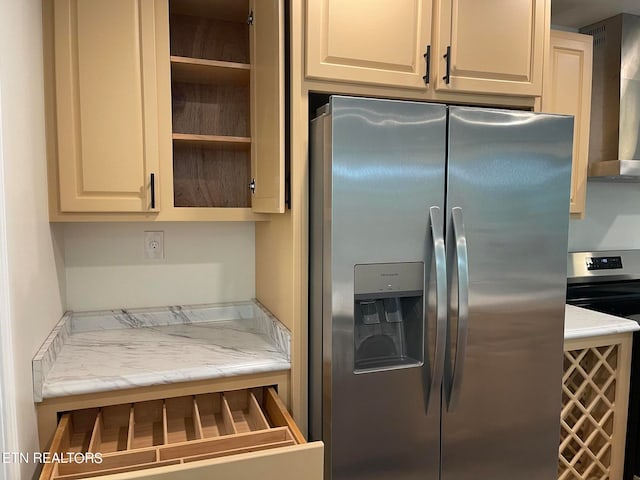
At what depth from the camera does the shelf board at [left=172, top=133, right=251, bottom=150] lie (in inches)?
71.0

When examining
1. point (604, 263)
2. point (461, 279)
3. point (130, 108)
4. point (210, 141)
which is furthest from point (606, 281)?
point (130, 108)

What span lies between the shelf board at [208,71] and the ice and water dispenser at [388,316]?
103cm

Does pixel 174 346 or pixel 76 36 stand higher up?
pixel 76 36

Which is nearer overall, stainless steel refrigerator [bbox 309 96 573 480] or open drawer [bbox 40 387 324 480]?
open drawer [bbox 40 387 324 480]

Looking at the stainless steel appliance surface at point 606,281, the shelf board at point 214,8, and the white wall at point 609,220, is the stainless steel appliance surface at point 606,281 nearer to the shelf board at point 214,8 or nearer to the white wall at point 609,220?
the white wall at point 609,220

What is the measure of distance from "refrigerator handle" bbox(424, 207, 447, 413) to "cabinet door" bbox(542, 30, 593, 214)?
118cm

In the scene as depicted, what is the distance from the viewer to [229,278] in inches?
85.4

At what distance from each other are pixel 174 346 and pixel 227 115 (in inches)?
42.3

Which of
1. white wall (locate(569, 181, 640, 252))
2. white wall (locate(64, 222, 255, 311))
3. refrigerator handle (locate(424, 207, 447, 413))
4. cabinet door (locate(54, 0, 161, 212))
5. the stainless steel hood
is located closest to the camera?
refrigerator handle (locate(424, 207, 447, 413))

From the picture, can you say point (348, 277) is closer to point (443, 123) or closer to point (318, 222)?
point (318, 222)

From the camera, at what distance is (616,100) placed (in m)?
2.38

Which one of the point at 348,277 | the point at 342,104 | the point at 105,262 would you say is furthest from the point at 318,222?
the point at 105,262

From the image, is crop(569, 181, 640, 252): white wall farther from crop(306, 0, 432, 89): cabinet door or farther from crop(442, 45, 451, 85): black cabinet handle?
crop(306, 0, 432, 89): cabinet door

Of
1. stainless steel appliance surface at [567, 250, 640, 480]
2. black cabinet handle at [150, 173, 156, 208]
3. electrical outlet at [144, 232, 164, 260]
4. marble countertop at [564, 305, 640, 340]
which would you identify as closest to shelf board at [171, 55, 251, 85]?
black cabinet handle at [150, 173, 156, 208]
